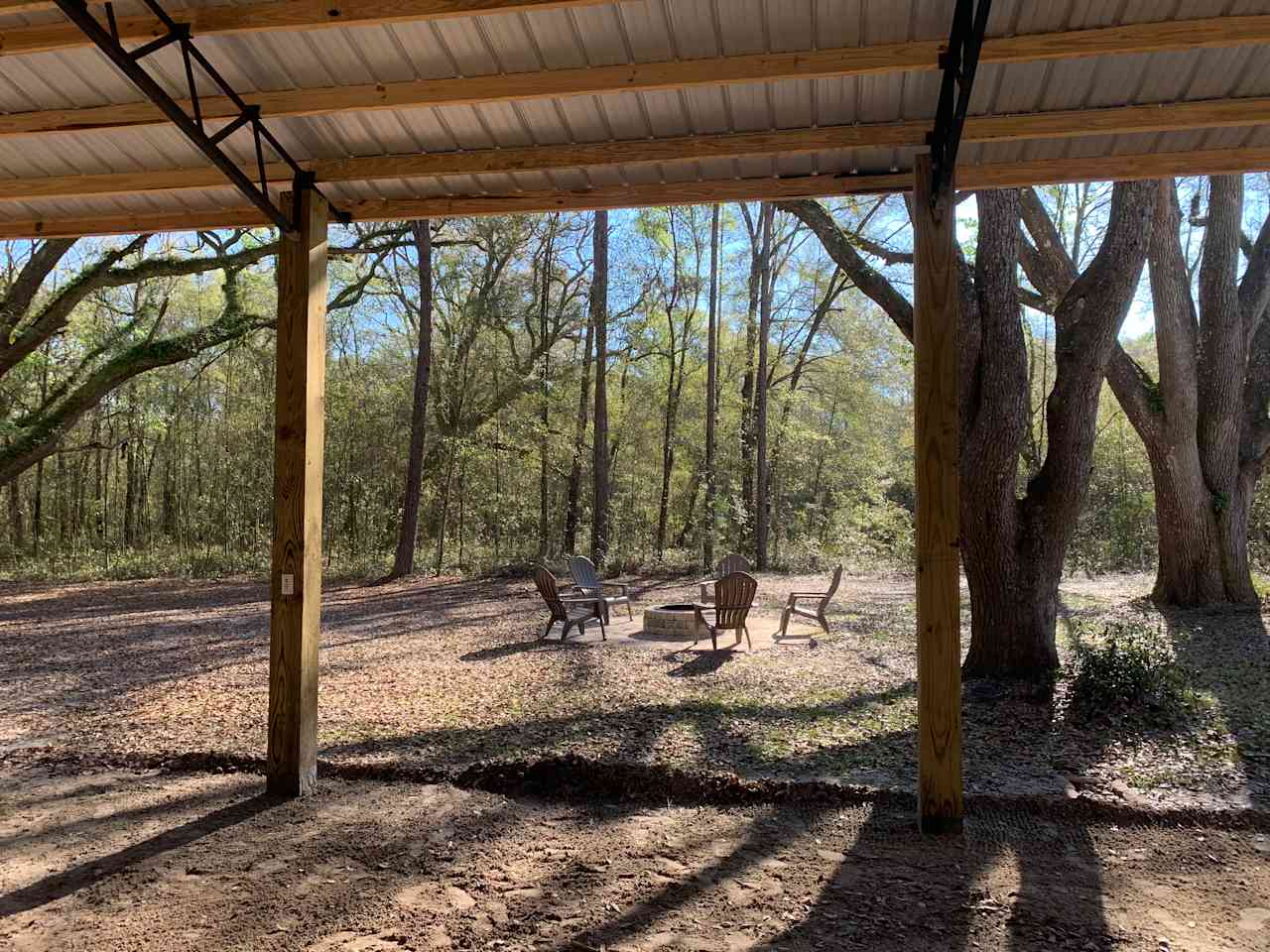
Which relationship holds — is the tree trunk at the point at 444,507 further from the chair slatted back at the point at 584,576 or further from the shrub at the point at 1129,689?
the shrub at the point at 1129,689

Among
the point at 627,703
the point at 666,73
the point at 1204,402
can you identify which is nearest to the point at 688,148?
the point at 666,73

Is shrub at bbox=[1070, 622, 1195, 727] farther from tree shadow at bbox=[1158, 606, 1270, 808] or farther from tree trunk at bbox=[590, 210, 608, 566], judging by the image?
tree trunk at bbox=[590, 210, 608, 566]

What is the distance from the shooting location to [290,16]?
3.34 m

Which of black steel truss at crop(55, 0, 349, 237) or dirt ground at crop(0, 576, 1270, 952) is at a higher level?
black steel truss at crop(55, 0, 349, 237)

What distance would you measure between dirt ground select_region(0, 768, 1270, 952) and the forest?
6453 millimetres

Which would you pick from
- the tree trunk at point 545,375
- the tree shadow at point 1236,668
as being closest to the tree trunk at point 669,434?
the tree trunk at point 545,375

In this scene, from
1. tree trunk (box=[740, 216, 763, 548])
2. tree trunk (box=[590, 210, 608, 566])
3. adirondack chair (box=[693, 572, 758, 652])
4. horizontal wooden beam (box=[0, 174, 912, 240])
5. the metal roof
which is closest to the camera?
the metal roof

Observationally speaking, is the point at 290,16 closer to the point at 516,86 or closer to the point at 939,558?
the point at 516,86

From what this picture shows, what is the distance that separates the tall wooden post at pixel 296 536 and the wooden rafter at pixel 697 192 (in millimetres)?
881

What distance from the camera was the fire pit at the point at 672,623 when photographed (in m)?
8.99

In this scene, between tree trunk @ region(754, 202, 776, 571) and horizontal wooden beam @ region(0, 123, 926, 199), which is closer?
horizontal wooden beam @ region(0, 123, 926, 199)

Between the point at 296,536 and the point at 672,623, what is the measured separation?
5538 mm

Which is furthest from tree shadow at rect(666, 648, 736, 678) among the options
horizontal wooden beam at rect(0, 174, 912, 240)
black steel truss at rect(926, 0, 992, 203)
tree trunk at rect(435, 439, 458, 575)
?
tree trunk at rect(435, 439, 458, 575)

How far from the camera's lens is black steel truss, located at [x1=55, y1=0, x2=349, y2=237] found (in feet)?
9.91
